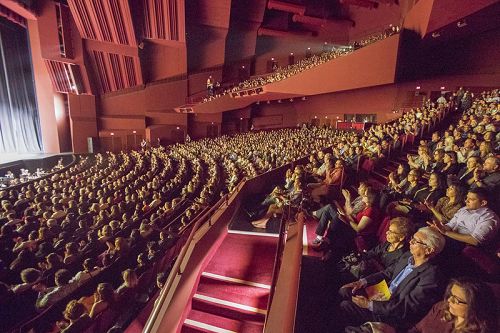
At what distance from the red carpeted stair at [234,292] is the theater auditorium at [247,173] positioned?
0.06 ft

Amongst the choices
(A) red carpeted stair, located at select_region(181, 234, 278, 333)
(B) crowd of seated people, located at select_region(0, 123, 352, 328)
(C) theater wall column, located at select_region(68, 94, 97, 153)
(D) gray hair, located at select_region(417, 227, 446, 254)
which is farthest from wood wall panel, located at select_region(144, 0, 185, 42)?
(D) gray hair, located at select_region(417, 227, 446, 254)

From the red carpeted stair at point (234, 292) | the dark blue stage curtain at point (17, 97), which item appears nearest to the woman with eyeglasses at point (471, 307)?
the red carpeted stair at point (234, 292)

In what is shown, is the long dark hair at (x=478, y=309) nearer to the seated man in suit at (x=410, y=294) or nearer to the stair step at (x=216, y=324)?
the seated man in suit at (x=410, y=294)

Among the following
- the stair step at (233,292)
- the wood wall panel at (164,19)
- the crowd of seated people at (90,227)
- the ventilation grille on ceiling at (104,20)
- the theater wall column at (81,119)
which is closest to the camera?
the stair step at (233,292)

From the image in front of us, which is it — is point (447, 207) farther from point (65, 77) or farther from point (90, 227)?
point (65, 77)

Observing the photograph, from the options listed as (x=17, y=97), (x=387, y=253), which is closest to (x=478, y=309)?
(x=387, y=253)

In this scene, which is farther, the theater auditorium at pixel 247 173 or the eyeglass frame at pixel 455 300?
the theater auditorium at pixel 247 173

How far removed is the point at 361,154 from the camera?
4.50m

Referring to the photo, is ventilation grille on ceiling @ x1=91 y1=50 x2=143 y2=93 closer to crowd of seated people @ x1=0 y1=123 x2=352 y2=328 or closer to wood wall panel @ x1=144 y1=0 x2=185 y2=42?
wood wall panel @ x1=144 y1=0 x2=185 y2=42

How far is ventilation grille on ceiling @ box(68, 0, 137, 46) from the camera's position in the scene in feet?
34.6

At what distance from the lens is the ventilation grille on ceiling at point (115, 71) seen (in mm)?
12500

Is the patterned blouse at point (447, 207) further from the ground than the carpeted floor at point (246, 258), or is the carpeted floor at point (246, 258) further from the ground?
the patterned blouse at point (447, 207)

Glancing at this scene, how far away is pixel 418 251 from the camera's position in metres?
1.55

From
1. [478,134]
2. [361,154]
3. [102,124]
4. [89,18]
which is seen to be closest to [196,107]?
[102,124]
